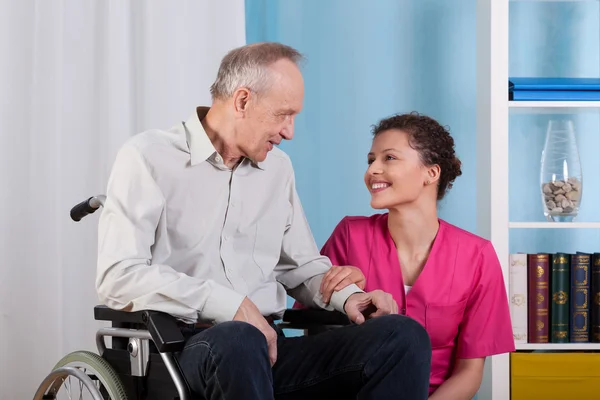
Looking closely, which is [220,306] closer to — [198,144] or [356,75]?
[198,144]

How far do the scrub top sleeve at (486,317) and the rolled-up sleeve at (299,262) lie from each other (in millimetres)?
441

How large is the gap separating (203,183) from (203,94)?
3.10 ft

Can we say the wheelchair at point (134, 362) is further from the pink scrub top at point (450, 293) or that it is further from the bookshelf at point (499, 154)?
the bookshelf at point (499, 154)

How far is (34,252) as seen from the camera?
2.52 metres

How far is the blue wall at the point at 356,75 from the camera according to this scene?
301cm

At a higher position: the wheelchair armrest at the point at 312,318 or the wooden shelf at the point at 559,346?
the wheelchair armrest at the point at 312,318

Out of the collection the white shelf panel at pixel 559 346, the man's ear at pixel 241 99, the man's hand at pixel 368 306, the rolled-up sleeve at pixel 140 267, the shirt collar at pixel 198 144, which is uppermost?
the man's ear at pixel 241 99

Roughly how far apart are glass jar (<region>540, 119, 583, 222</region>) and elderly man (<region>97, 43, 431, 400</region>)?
976 millimetres

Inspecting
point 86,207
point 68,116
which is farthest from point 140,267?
point 68,116

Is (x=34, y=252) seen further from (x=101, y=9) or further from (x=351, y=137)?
(x=351, y=137)

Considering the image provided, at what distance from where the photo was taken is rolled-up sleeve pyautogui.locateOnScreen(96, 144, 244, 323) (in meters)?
1.53

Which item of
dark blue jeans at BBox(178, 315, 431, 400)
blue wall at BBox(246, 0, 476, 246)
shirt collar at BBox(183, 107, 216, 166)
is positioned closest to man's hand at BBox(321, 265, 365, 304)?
dark blue jeans at BBox(178, 315, 431, 400)

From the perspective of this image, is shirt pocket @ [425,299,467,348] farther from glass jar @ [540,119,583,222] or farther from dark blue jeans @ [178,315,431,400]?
glass jar @ [540,119,583,222]

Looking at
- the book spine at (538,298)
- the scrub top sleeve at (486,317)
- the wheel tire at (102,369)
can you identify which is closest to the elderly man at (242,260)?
the wheel tire at (102,369)
